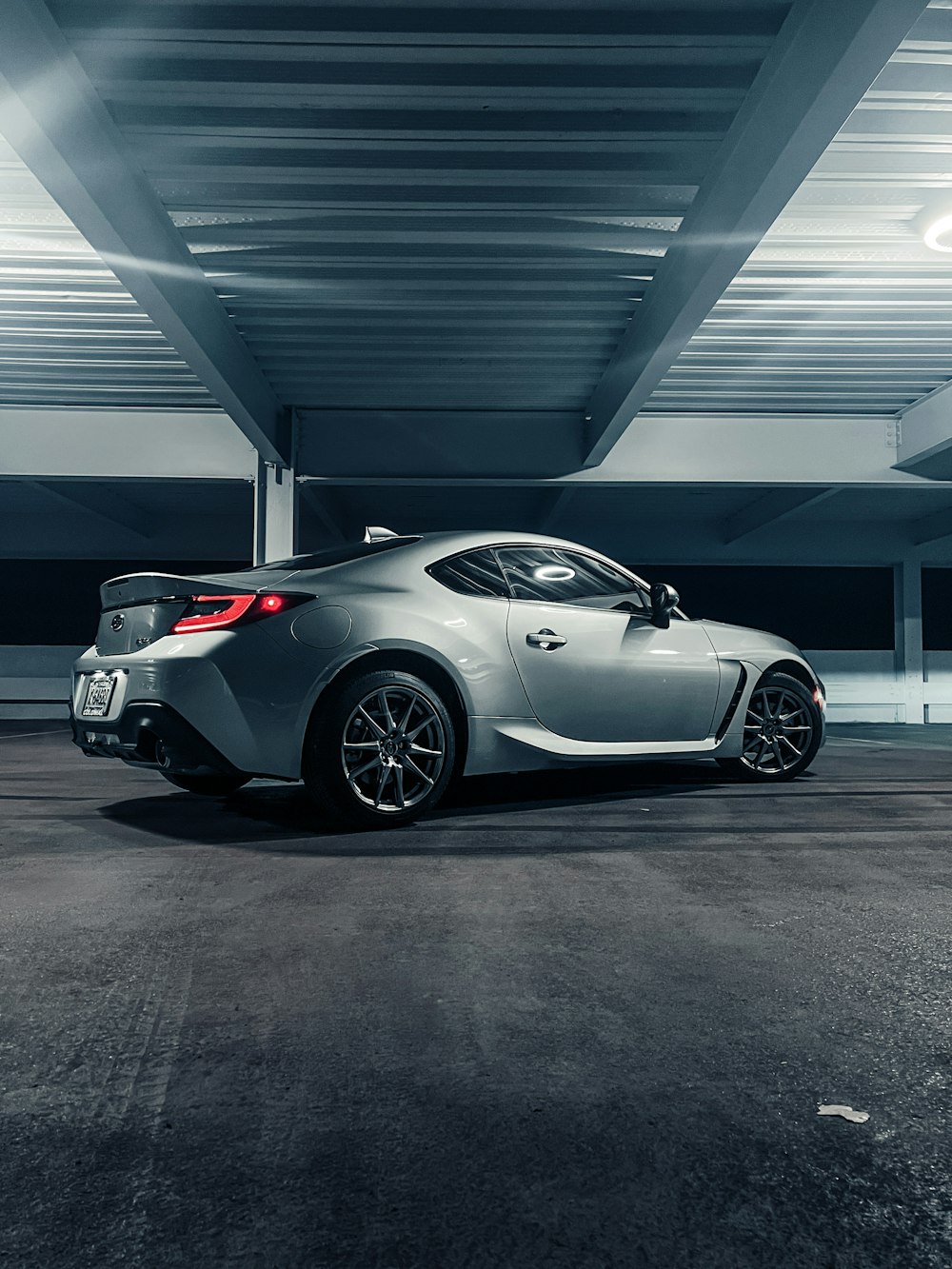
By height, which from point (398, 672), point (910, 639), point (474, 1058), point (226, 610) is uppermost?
point (910, 639)

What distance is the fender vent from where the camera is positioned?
5824mm

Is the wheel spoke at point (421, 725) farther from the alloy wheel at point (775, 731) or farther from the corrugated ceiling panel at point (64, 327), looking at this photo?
the corrugated ceiling panel at point (64, 327)

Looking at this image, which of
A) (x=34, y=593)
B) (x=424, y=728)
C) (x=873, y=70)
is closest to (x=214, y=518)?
(x=34, y=593)

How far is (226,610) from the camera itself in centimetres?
441

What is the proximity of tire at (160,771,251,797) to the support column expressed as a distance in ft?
47.8

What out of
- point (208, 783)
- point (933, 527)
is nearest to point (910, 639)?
point (933, 527)

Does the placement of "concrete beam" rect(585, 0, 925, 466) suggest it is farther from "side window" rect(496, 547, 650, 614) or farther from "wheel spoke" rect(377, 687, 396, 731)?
"wheel spoke" rect(377, 687, 396, 731)

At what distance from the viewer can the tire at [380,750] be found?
4.44 meters

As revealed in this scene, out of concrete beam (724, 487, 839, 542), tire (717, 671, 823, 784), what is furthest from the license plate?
concrete beam (724, 487, 839, 542)

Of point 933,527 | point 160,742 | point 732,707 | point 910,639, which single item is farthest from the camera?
point 910,639

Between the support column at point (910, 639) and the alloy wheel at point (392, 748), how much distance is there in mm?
14779

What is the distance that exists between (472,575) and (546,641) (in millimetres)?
525

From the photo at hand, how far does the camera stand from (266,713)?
14.3 ft

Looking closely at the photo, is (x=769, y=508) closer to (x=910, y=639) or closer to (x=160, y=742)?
(x=910, y=639)
